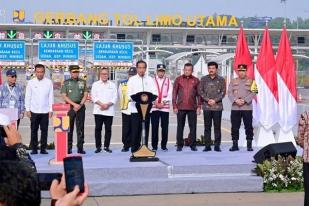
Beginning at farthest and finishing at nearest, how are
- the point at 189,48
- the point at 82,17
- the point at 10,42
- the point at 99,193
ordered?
the point at 189,48 < the point at 82,17 < the point at 10,42 < the point at 99,193

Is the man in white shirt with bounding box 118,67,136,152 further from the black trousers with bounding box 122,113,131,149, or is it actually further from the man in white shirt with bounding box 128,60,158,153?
the man in white shirt with bounding box 128,60,158,153

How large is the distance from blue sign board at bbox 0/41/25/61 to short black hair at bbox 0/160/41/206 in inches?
1017

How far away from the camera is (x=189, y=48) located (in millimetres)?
52938

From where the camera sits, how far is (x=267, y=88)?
1237 centimetres

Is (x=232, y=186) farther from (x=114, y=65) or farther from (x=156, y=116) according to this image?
(x=114, y=65)

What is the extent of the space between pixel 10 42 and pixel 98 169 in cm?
1897

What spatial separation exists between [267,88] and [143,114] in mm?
2978

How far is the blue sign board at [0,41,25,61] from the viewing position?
27.3m

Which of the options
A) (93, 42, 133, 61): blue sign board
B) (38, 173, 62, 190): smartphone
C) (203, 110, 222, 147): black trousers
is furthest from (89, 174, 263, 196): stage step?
(93, 42, 133, 61): blue sign board

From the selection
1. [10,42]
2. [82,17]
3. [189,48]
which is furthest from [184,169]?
[189,48]

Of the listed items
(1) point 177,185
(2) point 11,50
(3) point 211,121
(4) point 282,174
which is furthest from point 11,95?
(2) point 11,50

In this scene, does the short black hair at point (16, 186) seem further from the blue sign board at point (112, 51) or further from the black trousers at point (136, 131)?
the blue sign board at point (112, 51)

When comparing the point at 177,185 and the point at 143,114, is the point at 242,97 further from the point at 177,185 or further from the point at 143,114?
the point at 177,185

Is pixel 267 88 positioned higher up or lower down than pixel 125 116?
higher up
